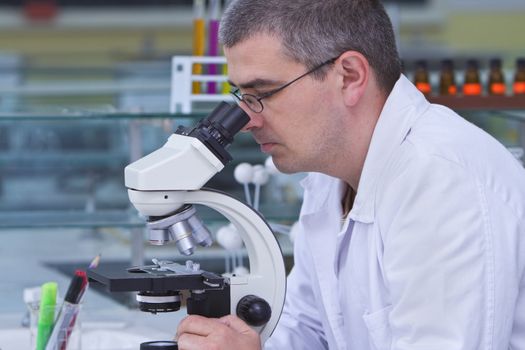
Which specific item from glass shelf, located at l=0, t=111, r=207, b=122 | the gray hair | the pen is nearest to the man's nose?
the gray hair

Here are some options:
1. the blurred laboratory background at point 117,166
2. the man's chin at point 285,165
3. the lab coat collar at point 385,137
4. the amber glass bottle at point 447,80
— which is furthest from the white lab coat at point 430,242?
the amber glass bottle at point 447,80

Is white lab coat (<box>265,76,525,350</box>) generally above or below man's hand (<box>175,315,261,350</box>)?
above

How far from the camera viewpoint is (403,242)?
1.39 meters

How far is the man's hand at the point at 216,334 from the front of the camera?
140 cm

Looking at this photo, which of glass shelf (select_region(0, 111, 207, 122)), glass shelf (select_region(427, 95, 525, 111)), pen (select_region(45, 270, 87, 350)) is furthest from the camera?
glass shelf (select_region(427, 95, 525, 111))

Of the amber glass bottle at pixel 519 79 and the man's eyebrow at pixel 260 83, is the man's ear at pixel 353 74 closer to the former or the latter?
the man's eyebrow at pixel 260 83

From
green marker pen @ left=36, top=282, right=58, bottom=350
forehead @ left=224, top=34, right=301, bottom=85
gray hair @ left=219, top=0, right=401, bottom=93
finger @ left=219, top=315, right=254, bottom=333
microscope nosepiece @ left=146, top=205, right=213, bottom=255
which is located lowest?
green marker pen @ left=36, top=282, right=58, bottom=350

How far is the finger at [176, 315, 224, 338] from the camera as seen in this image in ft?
4.65

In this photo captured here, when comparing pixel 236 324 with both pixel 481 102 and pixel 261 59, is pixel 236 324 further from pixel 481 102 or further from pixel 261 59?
pixel 481 102

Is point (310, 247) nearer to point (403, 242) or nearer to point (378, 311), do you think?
point (378, 311)

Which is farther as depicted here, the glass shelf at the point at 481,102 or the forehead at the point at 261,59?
the glass shelf at the point at 481,102

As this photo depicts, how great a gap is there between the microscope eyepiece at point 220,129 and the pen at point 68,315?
0.39m

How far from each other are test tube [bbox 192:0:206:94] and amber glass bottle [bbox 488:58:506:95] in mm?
735

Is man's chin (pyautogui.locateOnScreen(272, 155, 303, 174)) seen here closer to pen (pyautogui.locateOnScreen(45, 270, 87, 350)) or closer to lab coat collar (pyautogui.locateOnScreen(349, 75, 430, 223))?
lab coat collar (pyautogui.locateOnScreen(349, 75, 430, 223))
